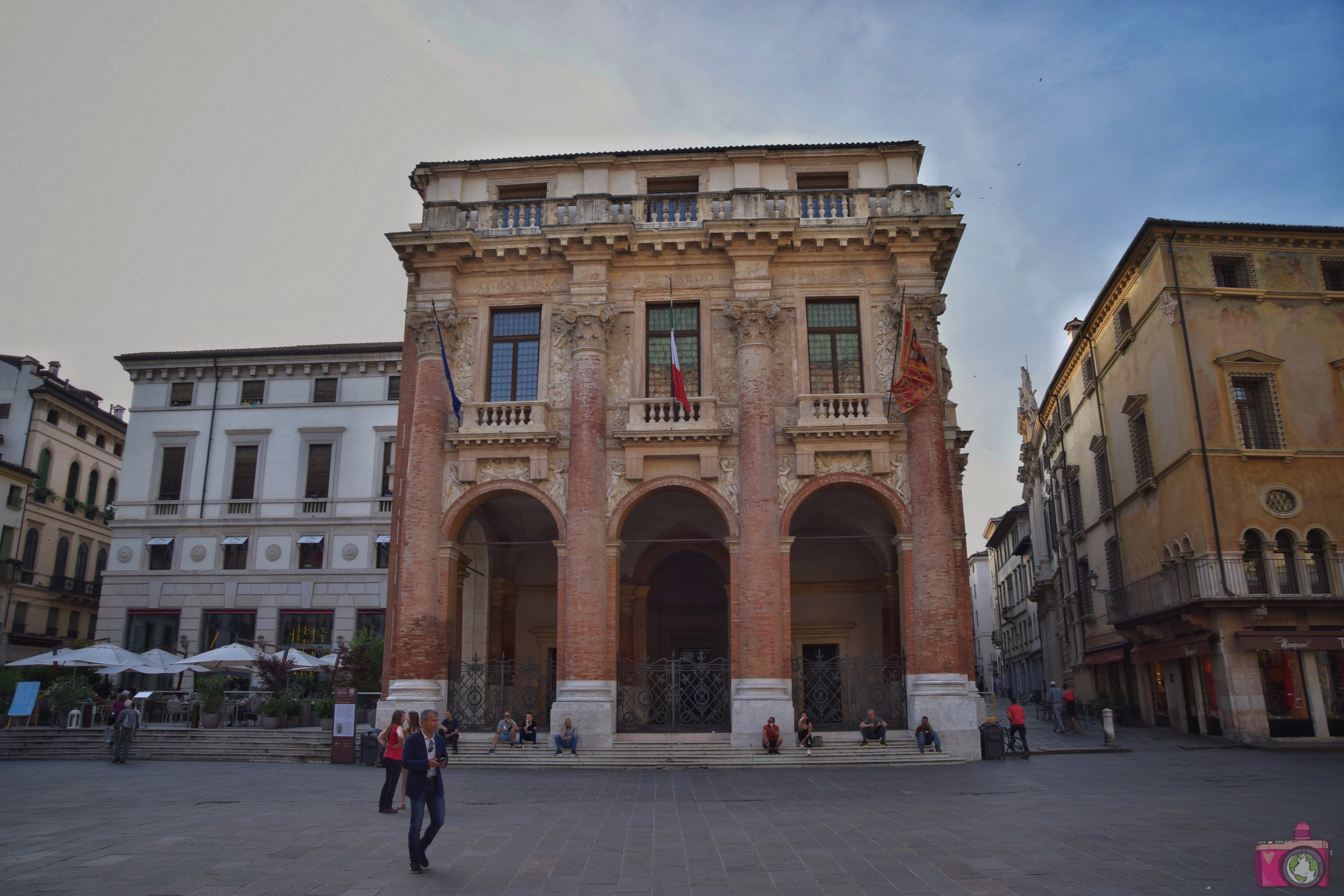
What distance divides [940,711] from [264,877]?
16.2 meters

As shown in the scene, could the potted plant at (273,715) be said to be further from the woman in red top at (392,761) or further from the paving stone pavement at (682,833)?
the woman in red top at (392,761)

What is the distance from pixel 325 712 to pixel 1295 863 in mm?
24082

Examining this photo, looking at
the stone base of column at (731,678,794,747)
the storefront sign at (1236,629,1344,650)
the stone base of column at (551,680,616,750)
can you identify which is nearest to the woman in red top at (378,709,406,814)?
the stone base of column at (551,680,616,750)

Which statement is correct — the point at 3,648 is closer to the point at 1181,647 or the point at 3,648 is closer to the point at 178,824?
the point at 178,824

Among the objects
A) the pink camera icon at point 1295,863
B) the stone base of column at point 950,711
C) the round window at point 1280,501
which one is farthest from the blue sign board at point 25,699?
the round window at point 1280,501

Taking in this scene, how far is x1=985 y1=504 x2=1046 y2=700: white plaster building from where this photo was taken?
60031mm

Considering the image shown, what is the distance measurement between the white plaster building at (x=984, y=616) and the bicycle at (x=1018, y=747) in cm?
6944

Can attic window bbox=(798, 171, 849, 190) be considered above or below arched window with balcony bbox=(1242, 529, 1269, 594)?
above

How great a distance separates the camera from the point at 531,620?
28109 millimetres

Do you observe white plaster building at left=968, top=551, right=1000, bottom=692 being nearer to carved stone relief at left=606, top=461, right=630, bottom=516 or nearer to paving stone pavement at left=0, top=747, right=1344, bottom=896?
carved stone relief at left=606, top=461, right=630, bottom=516

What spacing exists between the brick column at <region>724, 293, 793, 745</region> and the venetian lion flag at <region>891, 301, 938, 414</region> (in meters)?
3.29

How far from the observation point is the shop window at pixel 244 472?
36.3 meters

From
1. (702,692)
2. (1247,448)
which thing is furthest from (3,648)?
(1247,448)

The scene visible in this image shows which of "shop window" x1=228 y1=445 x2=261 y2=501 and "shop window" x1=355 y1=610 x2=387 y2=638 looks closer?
"shop window" x1=355 y1=610 x2=387 y2=638
